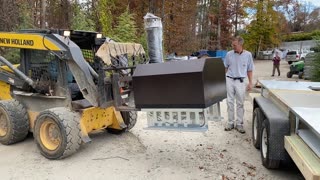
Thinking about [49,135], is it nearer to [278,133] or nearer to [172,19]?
[278,133]

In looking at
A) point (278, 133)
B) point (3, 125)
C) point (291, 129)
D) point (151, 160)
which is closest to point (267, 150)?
point (278, 133)

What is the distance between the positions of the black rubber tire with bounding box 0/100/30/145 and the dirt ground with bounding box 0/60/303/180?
0.49ft

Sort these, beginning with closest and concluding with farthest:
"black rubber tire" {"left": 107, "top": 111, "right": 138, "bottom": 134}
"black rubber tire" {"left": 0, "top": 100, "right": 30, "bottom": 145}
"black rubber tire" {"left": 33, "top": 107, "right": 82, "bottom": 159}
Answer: "black rubber tire" {"left": 33, "top": 107, "right": 82, "bottom": 159} → "black rubber tire" {"left": 0, "top": 100, "right": 30, "bottom": 145} → "black rubber tire" {"left": 107, "top": 111, "right": 138, "bottom": 134}

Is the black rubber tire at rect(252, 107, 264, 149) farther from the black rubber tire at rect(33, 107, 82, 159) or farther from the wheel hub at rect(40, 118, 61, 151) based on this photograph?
the wheel hub at rect(40, 118, 61, 151)

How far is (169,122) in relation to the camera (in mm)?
4652

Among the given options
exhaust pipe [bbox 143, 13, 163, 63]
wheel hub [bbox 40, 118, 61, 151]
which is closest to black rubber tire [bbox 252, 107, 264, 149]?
exhaust pipe [bbox 143, 13, 163, 63]

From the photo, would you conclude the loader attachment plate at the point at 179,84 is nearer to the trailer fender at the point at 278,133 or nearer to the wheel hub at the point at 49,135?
the trailer fender at the point at 278,133

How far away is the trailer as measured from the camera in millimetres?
3209

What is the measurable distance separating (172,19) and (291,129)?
24955 millimetres

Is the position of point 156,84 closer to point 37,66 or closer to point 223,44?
point 37,66

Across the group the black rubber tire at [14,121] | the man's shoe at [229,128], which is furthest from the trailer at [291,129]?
the black rubber tire at [14,121]

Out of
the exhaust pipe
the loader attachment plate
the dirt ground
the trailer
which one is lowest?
the dirt ground

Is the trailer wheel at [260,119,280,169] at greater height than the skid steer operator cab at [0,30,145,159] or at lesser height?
lesser

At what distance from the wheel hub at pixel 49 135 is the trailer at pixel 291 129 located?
295 centimetres
